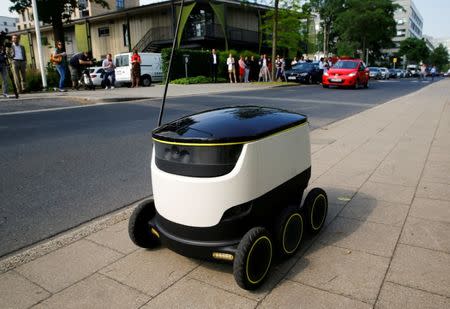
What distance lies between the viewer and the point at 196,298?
90.7 inches

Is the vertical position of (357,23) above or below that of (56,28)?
above

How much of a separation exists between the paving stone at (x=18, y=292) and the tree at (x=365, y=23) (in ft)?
222

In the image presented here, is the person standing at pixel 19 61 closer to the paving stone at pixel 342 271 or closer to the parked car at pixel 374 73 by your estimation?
the paving stone at pixel 342 271

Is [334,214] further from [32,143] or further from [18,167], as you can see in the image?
[32,143]

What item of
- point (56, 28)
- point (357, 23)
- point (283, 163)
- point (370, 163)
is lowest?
point (370, 163)

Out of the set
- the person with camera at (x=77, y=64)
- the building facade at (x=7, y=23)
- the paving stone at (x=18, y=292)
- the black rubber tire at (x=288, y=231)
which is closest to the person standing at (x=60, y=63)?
the person with camera at (x=77, y=64)

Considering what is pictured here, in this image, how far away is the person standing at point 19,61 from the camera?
14.7 m

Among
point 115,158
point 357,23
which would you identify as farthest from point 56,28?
point 357,23

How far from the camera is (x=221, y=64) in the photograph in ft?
99.3

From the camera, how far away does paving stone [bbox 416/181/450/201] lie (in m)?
4.08

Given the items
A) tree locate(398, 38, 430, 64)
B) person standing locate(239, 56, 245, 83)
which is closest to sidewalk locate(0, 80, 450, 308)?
person standing locate(239, 56, 245, 83)

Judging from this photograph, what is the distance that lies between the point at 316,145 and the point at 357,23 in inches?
2548

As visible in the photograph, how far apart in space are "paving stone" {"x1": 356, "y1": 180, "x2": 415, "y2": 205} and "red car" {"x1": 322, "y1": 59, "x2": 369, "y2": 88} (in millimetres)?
18832

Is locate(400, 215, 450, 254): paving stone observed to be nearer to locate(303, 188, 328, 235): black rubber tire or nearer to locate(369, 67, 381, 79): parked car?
locate(303, 188, 328, 235): black rubber tire
